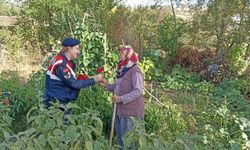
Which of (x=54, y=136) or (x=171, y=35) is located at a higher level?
(x=171, y=35)

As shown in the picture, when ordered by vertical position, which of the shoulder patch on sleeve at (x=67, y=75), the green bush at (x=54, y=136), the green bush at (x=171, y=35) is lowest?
the green bush at (x=54, y=136)

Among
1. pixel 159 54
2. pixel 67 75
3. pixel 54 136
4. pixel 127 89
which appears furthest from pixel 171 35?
pixel 54 136

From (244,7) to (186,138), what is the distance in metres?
8.19

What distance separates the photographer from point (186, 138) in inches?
69.7

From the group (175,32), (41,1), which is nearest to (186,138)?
(175,32)

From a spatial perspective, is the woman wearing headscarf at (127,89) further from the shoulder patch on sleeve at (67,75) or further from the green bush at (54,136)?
the green bush at (54,136)

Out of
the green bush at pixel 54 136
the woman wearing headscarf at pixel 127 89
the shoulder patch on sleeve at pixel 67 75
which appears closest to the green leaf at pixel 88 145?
the green bush at pixel 54 136

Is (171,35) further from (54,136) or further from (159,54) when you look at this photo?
(54,136)

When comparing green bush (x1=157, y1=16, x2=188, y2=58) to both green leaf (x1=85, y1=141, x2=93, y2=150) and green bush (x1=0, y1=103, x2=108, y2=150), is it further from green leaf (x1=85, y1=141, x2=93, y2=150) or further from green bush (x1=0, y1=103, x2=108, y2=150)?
green leaf (x1=85, y1=141, x2=93, y2=150)

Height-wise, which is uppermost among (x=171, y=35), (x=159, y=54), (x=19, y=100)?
(x=171, y=35)

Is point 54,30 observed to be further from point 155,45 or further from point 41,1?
point 155,45

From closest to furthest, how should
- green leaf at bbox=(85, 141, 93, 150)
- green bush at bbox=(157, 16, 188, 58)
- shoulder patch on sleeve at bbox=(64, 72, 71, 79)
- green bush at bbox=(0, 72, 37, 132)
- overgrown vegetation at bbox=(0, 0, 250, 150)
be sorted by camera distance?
1. green leaf at bbox=(85, 141, 93, 150)
2. shoulder patch on sleeve at bbox=(64, 72, 71, 79)
3. overgrown vegetation at bbox=(0, 0, 250, 150)
4. green bush at bbox=(0, 72, 37, 132)
5. green bush at bbox=(157, 16, 188, 58)

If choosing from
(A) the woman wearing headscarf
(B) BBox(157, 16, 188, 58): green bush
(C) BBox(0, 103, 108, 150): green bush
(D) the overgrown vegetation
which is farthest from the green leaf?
(B) BBox(157, 16, 188, 58): green bush

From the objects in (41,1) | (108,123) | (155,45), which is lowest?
(108,123)
